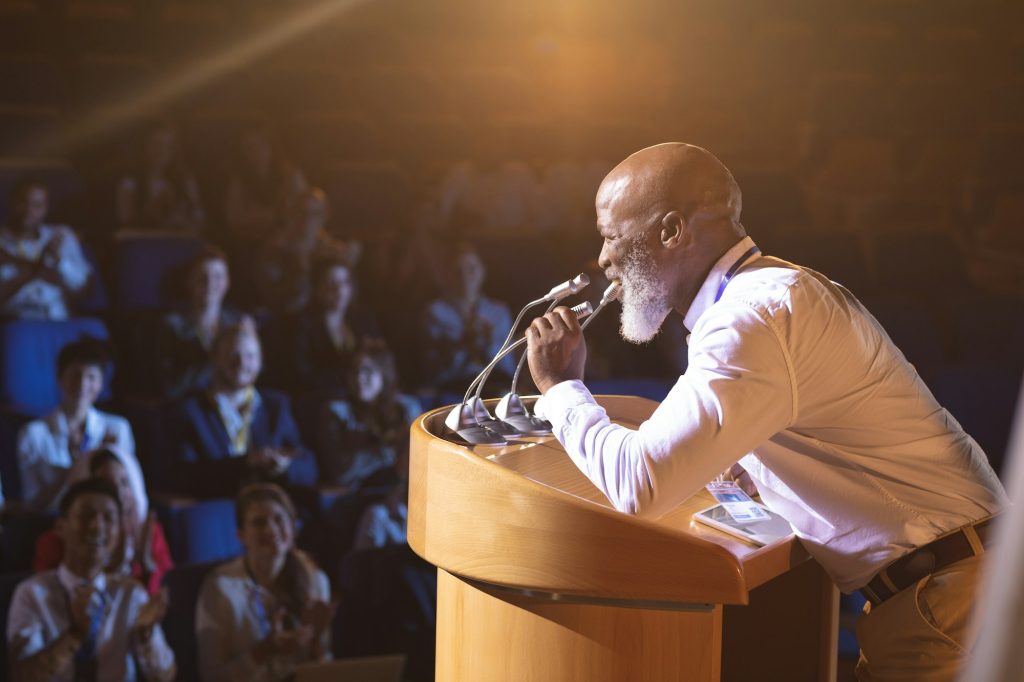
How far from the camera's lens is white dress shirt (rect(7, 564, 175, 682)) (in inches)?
58.3

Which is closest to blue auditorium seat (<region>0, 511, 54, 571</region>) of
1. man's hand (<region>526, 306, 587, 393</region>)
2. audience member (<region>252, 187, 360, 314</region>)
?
audience member (<region>252, 187, 360, 314</region>)

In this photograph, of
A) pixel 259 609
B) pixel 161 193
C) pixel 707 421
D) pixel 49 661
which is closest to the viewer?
pixel 707 421

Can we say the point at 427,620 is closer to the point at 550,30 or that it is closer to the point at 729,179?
the point at 729,179

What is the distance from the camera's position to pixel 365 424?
1845 mm

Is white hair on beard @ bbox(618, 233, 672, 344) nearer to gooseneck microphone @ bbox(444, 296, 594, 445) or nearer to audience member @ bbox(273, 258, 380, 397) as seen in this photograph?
gooseneck microphone @ bbox(444, 296, 594, 445)

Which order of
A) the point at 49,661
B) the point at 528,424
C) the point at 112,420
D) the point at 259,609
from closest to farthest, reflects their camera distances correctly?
the point at 528,424
the point at 49,661
the point at 259,609
the point at 112,420

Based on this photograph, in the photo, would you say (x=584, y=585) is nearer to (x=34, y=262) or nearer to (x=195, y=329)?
(x=195, y=329)

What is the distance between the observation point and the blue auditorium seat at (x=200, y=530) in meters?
1.66

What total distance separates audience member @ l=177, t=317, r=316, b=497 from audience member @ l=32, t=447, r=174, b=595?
0.39 ft

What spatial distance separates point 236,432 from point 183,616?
324 millimetres

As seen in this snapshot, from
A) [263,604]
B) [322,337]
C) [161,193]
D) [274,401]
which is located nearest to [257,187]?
[161,193]

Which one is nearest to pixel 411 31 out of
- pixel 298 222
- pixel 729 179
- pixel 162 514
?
pixel 298 222

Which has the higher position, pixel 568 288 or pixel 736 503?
pixel 568 288

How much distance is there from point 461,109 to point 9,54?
43.4 inches
